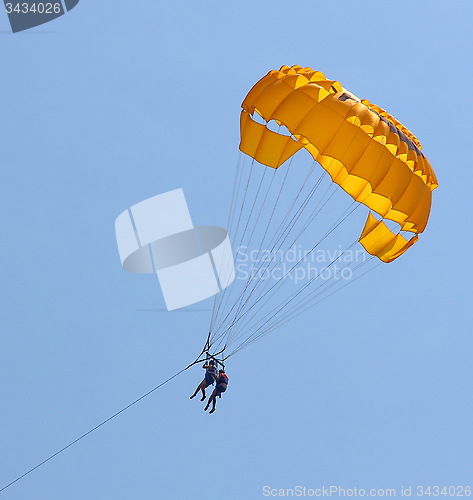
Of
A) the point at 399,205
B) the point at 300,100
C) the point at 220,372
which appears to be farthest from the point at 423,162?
the point at 220,372

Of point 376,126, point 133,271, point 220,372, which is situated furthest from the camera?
point 133,271

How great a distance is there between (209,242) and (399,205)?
A: 11.0m

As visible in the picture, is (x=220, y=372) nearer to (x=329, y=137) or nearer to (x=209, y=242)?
Answer: (x=329, y=137)

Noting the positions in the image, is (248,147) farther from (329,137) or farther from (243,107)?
(329,137)

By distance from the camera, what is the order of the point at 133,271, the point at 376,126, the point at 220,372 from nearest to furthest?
the point at 376,126, the point at 220,372, the point at 133,271

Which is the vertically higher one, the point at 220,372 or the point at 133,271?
the point at 133,271

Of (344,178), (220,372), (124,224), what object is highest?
(124,224)

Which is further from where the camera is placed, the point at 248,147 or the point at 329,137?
the point at 248,147

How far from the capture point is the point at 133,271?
96.0 ft

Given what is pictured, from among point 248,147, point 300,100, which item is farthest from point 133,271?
point 300,100

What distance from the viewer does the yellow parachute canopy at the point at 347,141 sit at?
1934 centimetres

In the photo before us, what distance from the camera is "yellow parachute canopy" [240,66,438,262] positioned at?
19344mm

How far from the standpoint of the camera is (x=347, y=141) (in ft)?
63.7

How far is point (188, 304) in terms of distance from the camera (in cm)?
3022
